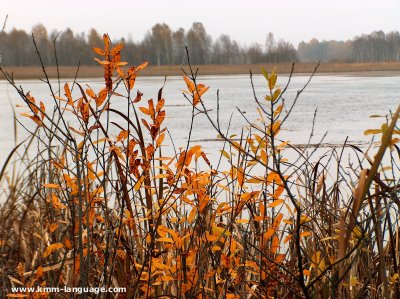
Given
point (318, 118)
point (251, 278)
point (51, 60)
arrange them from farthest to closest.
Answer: point (51, 60) < point (318, 118) < point (251, 278)

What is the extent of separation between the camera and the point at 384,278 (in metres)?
1.25

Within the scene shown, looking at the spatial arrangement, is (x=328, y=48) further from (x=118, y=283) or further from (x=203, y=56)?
(x=118, y=283)

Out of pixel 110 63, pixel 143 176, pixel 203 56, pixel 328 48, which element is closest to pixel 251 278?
pixel 143 176

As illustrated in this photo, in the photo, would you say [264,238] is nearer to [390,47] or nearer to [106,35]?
[106,35]

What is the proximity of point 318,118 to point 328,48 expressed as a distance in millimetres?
102303

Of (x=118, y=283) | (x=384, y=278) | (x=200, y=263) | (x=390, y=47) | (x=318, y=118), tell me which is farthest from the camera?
(x=390, y=47)

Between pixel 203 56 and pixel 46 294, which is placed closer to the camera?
pixel 46 294

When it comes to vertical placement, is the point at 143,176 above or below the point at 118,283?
above

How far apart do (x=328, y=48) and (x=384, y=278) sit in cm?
10958

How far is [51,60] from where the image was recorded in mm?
58781

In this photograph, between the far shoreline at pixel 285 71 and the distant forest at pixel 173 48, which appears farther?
the distant forest at pixel 173 48

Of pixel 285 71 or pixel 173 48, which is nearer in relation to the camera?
pixel 285 71

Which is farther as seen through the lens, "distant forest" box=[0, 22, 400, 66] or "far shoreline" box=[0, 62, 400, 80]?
"distant forest" box=[0, 22, 400, 66]

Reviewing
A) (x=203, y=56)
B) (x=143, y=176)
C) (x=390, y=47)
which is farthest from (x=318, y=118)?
(x=390, y=47)
